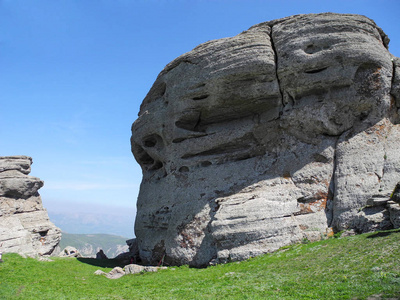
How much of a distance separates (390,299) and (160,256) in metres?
16.9

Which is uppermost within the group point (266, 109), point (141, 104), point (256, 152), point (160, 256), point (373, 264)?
point (141, 104)

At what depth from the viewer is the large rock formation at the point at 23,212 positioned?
30636 mm

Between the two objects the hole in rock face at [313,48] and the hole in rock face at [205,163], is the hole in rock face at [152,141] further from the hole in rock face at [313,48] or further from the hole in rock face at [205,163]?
the hole in rock face at [313,48]

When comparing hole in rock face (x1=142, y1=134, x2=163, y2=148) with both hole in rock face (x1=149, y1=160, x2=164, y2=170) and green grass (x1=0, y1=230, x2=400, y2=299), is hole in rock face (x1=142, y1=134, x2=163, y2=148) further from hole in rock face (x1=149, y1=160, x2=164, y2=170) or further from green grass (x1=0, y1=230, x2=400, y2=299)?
green grass (x1=0, y1=230, x2=400, y2=299)

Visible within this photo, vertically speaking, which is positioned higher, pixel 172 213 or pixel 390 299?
pixel 172 213

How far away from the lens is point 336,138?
22.5m

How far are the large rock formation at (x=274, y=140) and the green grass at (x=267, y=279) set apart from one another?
205 centimetres

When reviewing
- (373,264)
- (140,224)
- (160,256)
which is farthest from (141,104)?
(373,264)

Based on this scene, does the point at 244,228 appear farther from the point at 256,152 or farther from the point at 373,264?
the point at 373,264

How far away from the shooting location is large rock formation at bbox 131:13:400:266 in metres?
20.2

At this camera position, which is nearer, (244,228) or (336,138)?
(244,228)

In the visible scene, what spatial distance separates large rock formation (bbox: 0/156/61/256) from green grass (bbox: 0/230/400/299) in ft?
31.2

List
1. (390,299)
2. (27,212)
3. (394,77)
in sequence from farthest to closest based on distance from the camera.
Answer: (27,212)
(394,77)
(390,299)

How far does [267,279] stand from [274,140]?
464 inches
